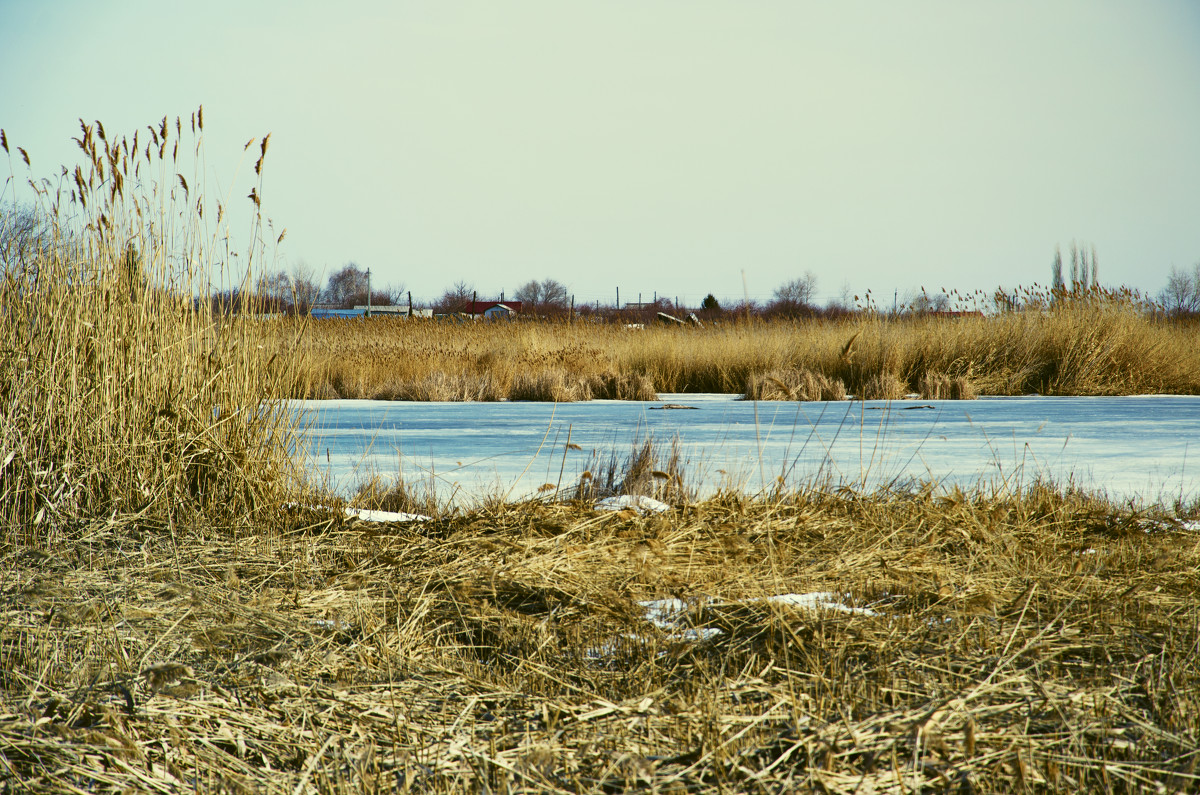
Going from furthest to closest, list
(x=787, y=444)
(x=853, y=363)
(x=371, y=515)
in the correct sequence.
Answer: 1. (x=853, y=363)
2. (x=787, y=444)
3. (x=371, y=515)

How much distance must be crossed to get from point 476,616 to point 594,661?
406mm

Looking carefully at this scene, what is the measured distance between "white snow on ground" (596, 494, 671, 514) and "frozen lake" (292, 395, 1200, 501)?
27cm

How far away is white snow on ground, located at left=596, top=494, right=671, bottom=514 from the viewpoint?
3.12 meters

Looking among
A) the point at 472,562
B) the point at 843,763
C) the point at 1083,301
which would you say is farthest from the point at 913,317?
the point at 843,763

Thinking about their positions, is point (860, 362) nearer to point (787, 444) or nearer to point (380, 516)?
point (787, 444)

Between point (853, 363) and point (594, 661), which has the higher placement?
point (853, 363)

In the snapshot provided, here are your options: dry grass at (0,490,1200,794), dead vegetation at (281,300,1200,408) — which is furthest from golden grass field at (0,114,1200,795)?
dead vegetation at (281,300,1200,408)

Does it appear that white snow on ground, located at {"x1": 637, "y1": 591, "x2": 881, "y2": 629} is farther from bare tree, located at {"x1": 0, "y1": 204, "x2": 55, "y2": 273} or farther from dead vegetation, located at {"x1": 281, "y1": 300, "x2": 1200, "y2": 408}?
dead vegetation, located at {"x1": 281, "y1": 300, "x2": 1200, "y2": 408}

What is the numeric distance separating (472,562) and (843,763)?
56.5 inches

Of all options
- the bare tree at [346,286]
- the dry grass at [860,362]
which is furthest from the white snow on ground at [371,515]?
the bare tree at [346,286]

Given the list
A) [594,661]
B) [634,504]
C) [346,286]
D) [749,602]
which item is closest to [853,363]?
[634,504]

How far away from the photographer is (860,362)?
10.5 m

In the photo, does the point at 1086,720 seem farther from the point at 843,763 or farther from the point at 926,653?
the point at 843,763

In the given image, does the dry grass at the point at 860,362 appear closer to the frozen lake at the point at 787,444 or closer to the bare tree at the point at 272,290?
the frozen lake at the point at 787,444
